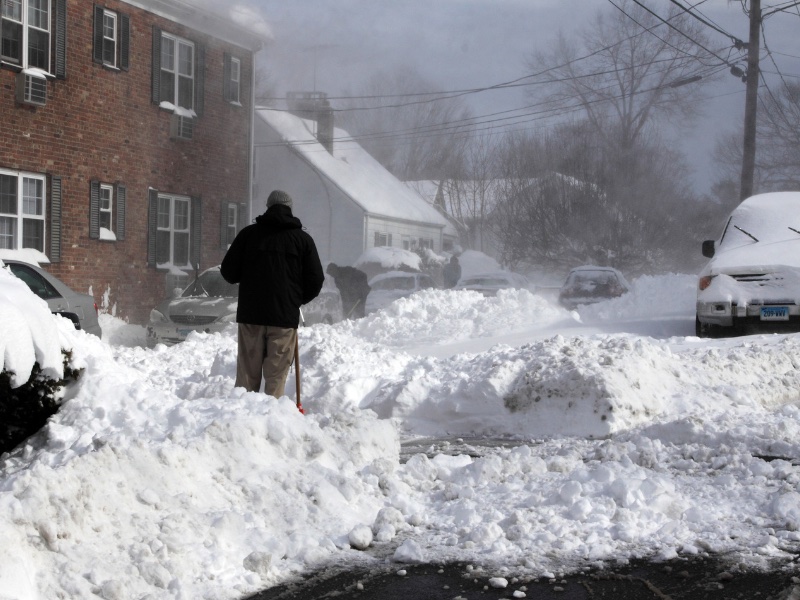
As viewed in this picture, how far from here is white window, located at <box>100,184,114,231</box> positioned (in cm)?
1902

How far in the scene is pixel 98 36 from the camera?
1850 cm

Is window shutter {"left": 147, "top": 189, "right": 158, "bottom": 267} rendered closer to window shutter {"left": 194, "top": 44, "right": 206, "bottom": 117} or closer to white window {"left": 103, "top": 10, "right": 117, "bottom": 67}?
window shutter {"left": 194, "top": 44, "right": 206, "bottom": 117}

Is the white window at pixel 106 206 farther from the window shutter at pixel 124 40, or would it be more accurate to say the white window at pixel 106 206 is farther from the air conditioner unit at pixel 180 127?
the window shutter at pixel 124 40

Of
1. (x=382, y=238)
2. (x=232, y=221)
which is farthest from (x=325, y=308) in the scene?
(x=382, y=238)

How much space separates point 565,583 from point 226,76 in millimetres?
19815

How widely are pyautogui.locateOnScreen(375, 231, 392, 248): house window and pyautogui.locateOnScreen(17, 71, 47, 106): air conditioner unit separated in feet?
68.1

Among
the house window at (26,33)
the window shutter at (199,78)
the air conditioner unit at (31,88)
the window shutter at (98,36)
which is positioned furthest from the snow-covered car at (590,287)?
the house window at (26,33)

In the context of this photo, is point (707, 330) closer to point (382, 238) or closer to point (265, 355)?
point (265, 355)

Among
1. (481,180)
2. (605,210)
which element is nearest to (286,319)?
(605,210)

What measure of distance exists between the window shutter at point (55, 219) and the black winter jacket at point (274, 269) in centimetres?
1150

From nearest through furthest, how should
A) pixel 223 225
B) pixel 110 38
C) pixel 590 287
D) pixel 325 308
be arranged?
pixel 325 308
pixel 110 38
pixel 590 287
pixel 223 225

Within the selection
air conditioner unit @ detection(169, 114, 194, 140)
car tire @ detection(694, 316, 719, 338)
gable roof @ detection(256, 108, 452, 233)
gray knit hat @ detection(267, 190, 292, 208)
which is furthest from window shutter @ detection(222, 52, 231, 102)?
gray knit hat @ detection(267, 190, 292, 208)

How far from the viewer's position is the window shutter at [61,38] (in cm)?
1756

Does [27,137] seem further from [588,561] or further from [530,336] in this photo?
[588,561]
